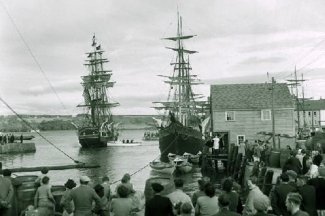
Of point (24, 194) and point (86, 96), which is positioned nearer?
point (24, 194)

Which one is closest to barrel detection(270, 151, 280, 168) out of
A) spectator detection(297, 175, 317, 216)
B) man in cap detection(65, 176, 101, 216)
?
spectator detection(297, 175, 317, 216)

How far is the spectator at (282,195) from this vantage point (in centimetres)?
949

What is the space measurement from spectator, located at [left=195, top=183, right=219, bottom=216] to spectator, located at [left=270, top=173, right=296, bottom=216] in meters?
1.84

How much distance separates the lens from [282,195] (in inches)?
374

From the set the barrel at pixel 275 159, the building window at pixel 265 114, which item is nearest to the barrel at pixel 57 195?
the barrel at pixel 275 159

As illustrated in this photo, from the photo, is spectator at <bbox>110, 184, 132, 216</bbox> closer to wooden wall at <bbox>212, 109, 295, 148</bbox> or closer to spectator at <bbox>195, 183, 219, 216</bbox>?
spectator at <bbox>195, 183, 219, 216</bbox>

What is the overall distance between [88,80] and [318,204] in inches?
4614

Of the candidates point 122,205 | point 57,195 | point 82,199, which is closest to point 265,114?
point 57,195

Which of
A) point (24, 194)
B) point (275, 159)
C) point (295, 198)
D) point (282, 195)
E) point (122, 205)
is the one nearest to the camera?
point (295, 198)

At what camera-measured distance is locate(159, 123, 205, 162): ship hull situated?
55.5m

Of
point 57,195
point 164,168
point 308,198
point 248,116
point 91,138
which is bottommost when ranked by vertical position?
point 164,168

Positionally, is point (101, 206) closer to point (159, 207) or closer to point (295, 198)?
point (159, 207)

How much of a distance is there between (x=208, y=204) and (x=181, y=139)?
1862 inches

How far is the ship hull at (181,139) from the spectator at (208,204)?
1844 inches
